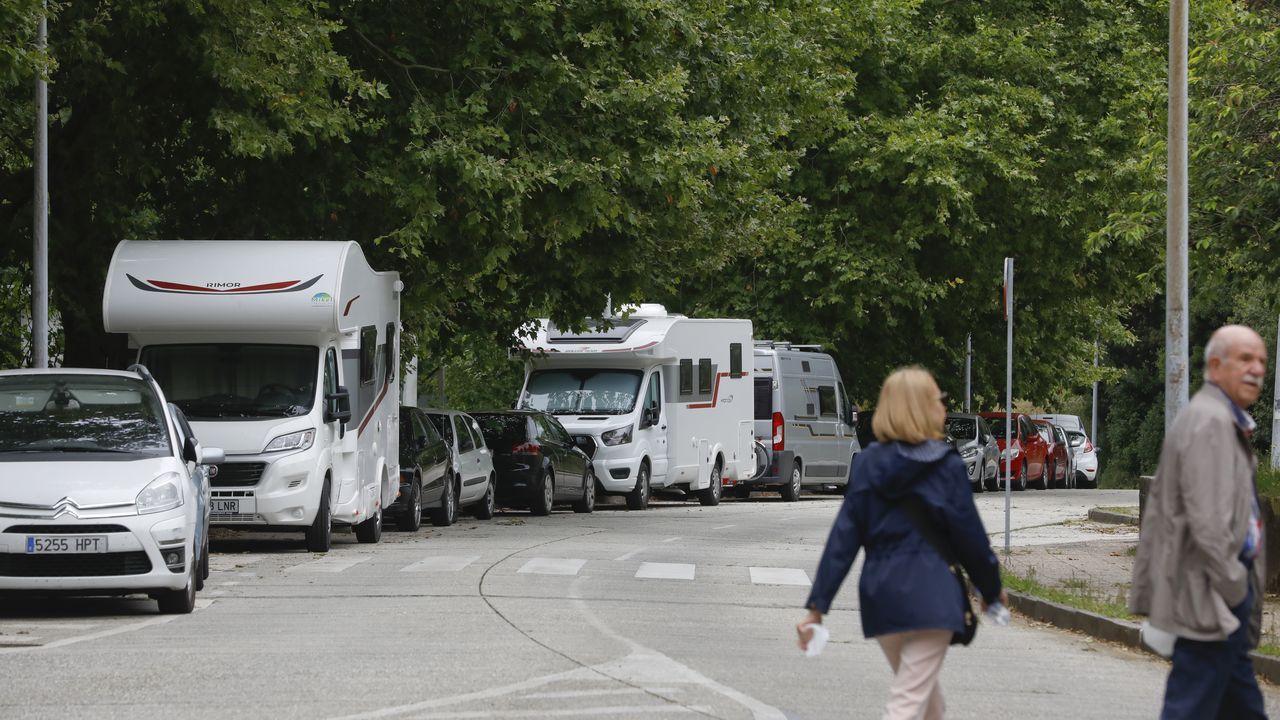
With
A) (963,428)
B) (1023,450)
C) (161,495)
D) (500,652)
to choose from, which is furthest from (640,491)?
(500,652)

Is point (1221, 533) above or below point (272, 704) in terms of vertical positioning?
above

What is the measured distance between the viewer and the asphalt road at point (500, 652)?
9.54 metres

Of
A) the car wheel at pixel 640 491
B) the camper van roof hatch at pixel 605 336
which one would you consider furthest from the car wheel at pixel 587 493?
the camper van roof hatch at pixel 605 336

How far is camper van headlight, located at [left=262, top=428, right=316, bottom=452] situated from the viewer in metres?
19.1

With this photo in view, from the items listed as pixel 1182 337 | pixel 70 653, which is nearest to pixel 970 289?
pixel 1182 337

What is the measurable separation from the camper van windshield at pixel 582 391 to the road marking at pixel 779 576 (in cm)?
1264

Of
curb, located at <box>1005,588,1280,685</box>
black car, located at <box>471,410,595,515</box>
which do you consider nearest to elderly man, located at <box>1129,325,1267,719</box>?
curb, located at <box>1005,588,1280,685</box>

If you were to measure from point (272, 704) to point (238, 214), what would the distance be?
15.3m

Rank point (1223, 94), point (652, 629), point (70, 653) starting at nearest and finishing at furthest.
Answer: point (70, 653) → point (652, 629) → point (1223, 94)

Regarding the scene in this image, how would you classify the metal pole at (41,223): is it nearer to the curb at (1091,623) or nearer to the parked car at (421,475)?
the parked car at (421,475)

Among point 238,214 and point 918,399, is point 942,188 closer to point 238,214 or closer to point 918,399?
point 238,214

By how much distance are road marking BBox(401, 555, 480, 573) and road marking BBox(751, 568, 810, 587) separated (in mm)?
2679

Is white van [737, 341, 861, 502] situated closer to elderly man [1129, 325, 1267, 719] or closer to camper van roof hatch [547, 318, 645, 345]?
camper van roof hatch [547, 318, 645, 345]

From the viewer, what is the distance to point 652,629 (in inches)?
506
